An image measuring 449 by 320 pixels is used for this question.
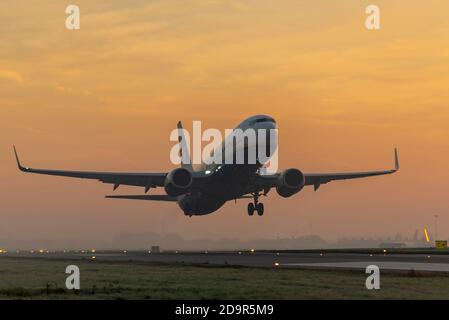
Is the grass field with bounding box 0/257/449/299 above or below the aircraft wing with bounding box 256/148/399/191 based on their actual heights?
below

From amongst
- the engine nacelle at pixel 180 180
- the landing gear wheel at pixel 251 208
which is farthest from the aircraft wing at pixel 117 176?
the landing gear wheel at pixel 251 208

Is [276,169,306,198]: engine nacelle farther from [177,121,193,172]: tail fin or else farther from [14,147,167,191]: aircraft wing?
[177,121,193,172]: tail fin

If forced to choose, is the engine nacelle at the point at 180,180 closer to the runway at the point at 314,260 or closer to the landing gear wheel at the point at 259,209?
the runway at the point at 314,260

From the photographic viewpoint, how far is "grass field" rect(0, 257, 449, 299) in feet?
93.0

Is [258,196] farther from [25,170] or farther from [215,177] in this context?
[25,170]

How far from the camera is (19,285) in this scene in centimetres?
3388

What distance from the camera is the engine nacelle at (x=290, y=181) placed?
247ft

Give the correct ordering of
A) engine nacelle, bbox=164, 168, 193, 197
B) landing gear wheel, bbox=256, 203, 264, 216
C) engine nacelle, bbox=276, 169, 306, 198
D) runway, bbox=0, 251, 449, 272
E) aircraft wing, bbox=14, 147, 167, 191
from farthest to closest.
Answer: landing gear wheel, bbox=256, 203, 264, 216 < aircraft wing, bbox=14, 147, 167, 191 < engine nacelle, bbox=276, 169, 306, 198 < engine nacelle, bbox=164, 168, 193, 197 < runway, bbox=0, 251, 449, 272

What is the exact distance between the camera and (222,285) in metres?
32.6

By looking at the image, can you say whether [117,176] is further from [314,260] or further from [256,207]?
[314,260]

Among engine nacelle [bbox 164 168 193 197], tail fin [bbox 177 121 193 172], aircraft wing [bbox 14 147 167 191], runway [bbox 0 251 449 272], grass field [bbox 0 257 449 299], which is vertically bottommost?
grass field [bbox 0 257 449 299]

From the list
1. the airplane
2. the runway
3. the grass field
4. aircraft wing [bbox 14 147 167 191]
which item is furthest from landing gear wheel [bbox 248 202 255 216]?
the grass field
